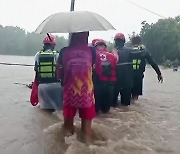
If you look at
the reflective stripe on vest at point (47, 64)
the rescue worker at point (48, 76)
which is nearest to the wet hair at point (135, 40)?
the rescue worker at point (48, 76)

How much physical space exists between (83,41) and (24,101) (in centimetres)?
498

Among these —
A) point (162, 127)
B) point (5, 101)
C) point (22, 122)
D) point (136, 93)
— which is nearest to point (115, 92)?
point (136, 93)

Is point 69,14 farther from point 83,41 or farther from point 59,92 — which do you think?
point 59,92

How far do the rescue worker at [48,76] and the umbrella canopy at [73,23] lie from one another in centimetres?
158

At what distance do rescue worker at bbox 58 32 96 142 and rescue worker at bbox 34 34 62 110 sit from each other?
1650mm

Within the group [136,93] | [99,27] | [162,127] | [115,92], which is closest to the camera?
[99,27]

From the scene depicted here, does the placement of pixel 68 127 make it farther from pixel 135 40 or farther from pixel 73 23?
pixel 135 40

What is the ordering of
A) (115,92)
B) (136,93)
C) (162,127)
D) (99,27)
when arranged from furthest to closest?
(136,93) < (115,92) < (162,127) < (99,27)

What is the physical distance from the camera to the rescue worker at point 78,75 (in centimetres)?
475

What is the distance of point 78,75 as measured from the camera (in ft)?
15.5

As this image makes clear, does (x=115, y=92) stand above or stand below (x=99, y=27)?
below

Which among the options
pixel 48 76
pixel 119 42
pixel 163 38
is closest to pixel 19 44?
pixel 163 38

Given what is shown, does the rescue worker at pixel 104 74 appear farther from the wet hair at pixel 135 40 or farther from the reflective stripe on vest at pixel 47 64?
the wet hair at pixel 135 40

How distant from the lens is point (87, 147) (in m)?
4.84
